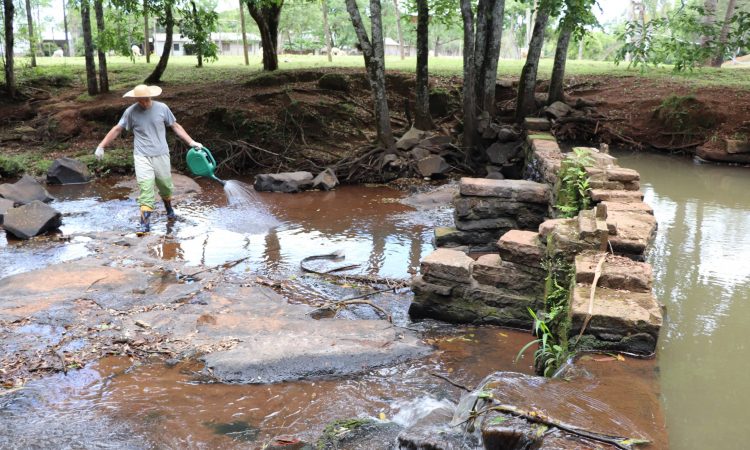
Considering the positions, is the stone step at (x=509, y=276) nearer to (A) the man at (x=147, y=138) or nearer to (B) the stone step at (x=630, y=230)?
(B) the stone step at (x=630, y=230)

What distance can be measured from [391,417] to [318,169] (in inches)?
357

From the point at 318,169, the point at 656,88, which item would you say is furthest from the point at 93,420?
the point at 656,88

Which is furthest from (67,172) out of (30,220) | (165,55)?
(165,55)

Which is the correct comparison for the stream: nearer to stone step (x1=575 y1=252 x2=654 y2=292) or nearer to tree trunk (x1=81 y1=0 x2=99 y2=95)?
stone step (x1=575 y1=252 x2=654 y2=292)

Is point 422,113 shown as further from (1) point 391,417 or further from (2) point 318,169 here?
(1) point 391,417

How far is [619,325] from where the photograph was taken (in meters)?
3.74

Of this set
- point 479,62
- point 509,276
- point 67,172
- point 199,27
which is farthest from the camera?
point 199,27

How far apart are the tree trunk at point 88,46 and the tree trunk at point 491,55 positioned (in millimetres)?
9294

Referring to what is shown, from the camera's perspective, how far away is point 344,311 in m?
5.64

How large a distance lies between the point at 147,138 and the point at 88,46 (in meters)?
9.09

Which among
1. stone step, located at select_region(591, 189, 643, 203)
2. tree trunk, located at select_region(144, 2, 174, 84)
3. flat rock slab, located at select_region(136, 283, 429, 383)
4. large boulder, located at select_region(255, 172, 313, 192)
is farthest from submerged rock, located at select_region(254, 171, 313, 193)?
tree trunk, located at select_region(144, 2, 174, 84)

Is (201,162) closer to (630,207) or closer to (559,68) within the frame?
(630,207)

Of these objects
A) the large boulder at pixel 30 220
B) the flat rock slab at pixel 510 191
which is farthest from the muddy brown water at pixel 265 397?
the flat rock slab at pixel 510 191

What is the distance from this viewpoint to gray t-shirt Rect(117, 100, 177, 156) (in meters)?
8.20
